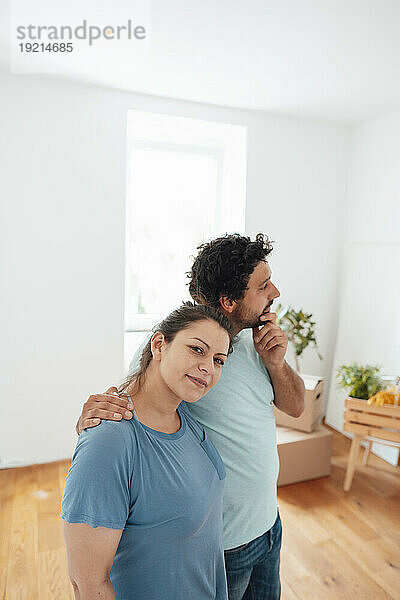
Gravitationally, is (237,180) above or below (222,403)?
above

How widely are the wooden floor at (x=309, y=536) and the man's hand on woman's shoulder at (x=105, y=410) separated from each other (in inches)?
59.3

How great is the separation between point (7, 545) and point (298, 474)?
1.79m

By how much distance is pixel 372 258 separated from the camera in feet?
12.1

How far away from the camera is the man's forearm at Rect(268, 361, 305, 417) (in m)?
1.42

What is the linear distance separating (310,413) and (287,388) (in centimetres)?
177

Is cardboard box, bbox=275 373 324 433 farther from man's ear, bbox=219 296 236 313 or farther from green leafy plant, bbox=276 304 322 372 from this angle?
man's ear, bbox=219 296 236 313

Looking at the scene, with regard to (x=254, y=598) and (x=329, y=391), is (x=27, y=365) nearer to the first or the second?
(x=254, y=598)

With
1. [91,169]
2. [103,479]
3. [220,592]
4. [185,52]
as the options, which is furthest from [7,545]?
[185,52]

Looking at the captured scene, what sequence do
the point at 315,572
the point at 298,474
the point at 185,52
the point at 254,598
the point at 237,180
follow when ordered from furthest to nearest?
the point at 237,180
the point at 298,474
the point at 185,52
the point at 315,572
the point at 254,598

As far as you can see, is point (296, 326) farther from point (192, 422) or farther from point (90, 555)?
point (90, 555)

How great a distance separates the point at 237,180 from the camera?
3729 millimetres

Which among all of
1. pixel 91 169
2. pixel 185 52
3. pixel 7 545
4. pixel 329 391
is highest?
pixel 185 52

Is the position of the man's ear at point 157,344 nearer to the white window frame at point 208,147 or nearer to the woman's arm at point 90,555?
the woman's arm at point 90,555

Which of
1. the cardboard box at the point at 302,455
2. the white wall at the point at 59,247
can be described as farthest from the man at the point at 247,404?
the white wall at the point at 59,247
